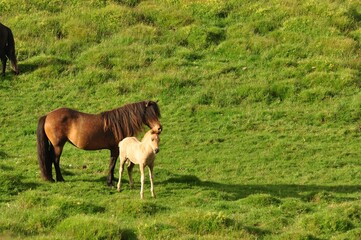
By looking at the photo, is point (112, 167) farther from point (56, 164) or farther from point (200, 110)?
point (200, 110)

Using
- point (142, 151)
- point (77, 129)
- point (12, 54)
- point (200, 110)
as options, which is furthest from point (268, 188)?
point (12, 54)

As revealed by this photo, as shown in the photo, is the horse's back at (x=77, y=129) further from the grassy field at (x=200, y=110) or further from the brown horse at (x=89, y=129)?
the grassy field at (x=200, y=110)

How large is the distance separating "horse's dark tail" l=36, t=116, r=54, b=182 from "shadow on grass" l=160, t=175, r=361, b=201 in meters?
2.45

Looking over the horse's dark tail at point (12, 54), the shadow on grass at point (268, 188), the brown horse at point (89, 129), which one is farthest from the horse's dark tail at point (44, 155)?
the horse's dark tail at point (12, 54)

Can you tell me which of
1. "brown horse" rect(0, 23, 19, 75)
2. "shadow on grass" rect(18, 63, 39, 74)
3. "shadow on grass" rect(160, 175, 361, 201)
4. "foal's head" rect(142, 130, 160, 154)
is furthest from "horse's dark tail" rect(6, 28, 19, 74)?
"foal's head" rect(142, 130, 160, 154)

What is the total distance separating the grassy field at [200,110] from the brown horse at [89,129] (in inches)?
24.6

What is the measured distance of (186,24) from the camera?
92.5 ft

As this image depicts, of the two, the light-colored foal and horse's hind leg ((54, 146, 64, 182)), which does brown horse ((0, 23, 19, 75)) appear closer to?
horse's hind leg ((54, 146, 64, 182))

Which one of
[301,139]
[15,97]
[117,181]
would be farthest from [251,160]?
[15,97]

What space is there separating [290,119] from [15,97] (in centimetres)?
817

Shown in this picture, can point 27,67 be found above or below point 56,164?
below

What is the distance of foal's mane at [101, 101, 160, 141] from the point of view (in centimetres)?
1633

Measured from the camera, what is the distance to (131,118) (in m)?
16.4

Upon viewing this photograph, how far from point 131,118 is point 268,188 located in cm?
333
